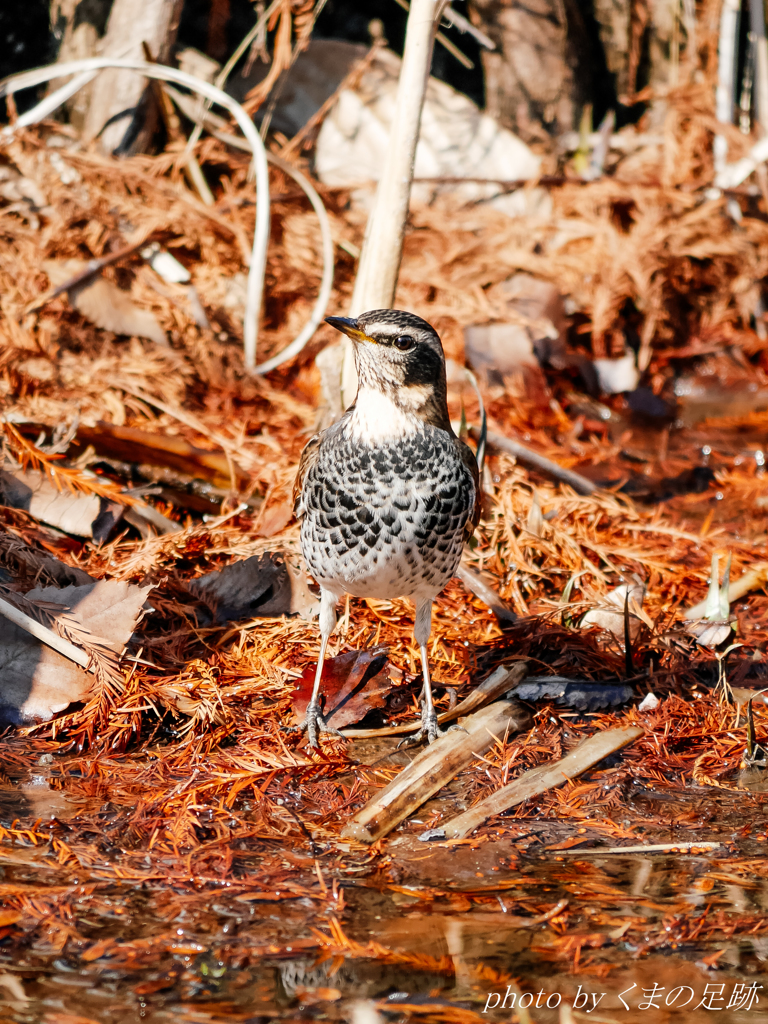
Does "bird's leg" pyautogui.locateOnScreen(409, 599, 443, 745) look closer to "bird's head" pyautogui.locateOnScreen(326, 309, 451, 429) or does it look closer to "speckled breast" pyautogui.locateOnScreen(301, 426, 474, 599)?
"speckled breast" pyautogui.locateOnScreen(301, 426, 474, 599)

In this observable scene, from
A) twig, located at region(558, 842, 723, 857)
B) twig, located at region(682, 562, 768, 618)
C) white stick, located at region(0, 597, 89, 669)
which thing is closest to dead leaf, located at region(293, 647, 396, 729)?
white stick, located at region(0, 597, 89, 669)

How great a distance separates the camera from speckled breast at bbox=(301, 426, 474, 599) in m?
3.76

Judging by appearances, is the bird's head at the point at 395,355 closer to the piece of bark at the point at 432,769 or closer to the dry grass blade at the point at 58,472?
the piece of bark at the point at 432,769

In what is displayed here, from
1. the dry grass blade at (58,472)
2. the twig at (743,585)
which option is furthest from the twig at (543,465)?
the dry grass blade at (58,472)

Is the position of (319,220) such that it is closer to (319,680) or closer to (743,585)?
(743,585)

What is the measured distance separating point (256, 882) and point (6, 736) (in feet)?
4.58

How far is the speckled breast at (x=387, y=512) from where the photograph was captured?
3.76m

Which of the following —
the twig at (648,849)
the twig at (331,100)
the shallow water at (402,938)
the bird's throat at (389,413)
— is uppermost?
the twig at (331,100)

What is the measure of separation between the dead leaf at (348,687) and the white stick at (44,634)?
921 millimetres

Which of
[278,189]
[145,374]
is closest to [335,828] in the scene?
[145,374]

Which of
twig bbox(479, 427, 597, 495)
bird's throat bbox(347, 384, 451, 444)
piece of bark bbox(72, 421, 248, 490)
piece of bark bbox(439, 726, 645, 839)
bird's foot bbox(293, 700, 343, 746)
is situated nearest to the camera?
piece of bark bbox(439, 726, 645, 839)

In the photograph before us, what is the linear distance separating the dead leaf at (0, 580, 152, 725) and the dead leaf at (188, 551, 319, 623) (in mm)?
716

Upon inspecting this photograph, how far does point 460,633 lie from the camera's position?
16.0 ft

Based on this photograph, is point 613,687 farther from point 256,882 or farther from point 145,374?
point 145,374
